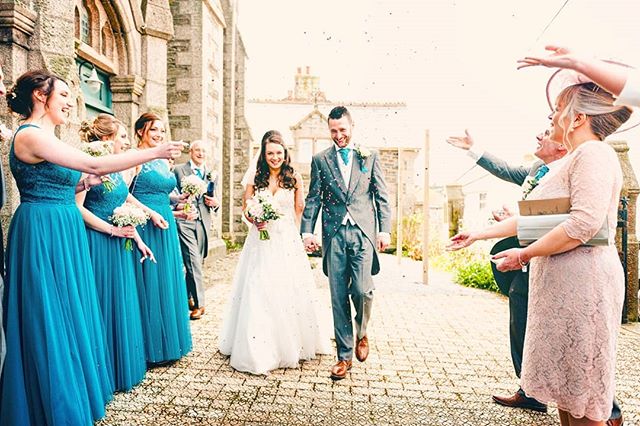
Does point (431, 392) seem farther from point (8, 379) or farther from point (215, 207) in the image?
point (215, 207)

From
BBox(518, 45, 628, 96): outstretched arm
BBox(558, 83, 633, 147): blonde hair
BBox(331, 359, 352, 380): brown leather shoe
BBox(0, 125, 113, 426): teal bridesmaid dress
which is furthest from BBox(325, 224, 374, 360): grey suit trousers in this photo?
BBox(518, 45, 628, 96): outstretched arm

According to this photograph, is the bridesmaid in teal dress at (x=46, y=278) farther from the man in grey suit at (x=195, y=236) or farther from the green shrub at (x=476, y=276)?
the green shrub at (x=476, y=276)

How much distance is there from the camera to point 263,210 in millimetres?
4586

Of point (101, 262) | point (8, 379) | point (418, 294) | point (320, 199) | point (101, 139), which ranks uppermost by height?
point (101, 139)

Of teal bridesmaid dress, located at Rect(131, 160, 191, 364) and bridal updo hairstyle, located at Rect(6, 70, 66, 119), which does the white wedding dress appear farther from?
bridal updo hairstyle, located at Rect(6, 70, 66, 119)

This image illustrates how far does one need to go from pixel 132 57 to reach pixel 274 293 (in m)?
6.01

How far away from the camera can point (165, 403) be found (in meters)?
3.57

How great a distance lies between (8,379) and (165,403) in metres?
1.12

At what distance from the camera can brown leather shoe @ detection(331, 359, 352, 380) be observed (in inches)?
166

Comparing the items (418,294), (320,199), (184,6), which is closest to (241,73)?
(184,6)

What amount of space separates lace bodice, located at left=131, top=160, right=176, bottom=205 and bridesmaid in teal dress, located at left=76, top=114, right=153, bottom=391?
25.7 inches

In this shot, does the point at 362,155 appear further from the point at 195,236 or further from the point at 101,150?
the point at 195,236

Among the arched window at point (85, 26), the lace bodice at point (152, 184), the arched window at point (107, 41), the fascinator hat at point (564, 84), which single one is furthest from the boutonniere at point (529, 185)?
the arched window at point (107, 41)

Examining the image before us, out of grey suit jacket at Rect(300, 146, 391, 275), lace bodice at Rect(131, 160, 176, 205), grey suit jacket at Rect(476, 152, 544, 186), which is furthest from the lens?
lace bodice at Rect(131, 160, 176, 205)
